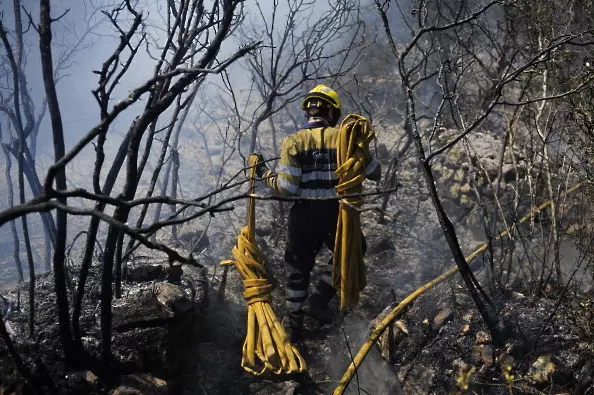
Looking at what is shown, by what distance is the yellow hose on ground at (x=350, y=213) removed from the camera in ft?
10.5

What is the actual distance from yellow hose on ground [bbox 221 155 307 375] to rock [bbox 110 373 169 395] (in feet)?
2.46

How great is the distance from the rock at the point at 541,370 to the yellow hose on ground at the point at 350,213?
1413 millimetres

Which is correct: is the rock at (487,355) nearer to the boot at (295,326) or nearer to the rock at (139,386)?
the boot at (295,326)

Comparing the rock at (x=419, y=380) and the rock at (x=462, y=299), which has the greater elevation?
the rock at (x=462, y=299)

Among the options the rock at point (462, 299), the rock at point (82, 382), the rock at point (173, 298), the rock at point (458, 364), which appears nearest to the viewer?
the rock at point (82, 382)

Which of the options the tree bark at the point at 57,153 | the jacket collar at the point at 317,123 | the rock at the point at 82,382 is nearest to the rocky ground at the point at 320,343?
the rock at the point at 82,382

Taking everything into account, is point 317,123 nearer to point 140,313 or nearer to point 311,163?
point 311,163

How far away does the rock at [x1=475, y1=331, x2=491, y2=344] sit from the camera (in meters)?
2.78

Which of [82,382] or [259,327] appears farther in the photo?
[259,327]

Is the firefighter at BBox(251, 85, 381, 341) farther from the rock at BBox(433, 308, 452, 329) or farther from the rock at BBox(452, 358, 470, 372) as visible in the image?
the rock at BBox(452, 358, 470, 372)

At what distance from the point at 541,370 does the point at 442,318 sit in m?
0.85

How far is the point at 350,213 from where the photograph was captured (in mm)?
3215

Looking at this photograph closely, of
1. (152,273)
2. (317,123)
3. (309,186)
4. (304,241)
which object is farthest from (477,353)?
(152,273)

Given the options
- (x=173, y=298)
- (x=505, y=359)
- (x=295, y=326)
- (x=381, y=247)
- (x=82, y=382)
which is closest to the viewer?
(x=82, y=382)
